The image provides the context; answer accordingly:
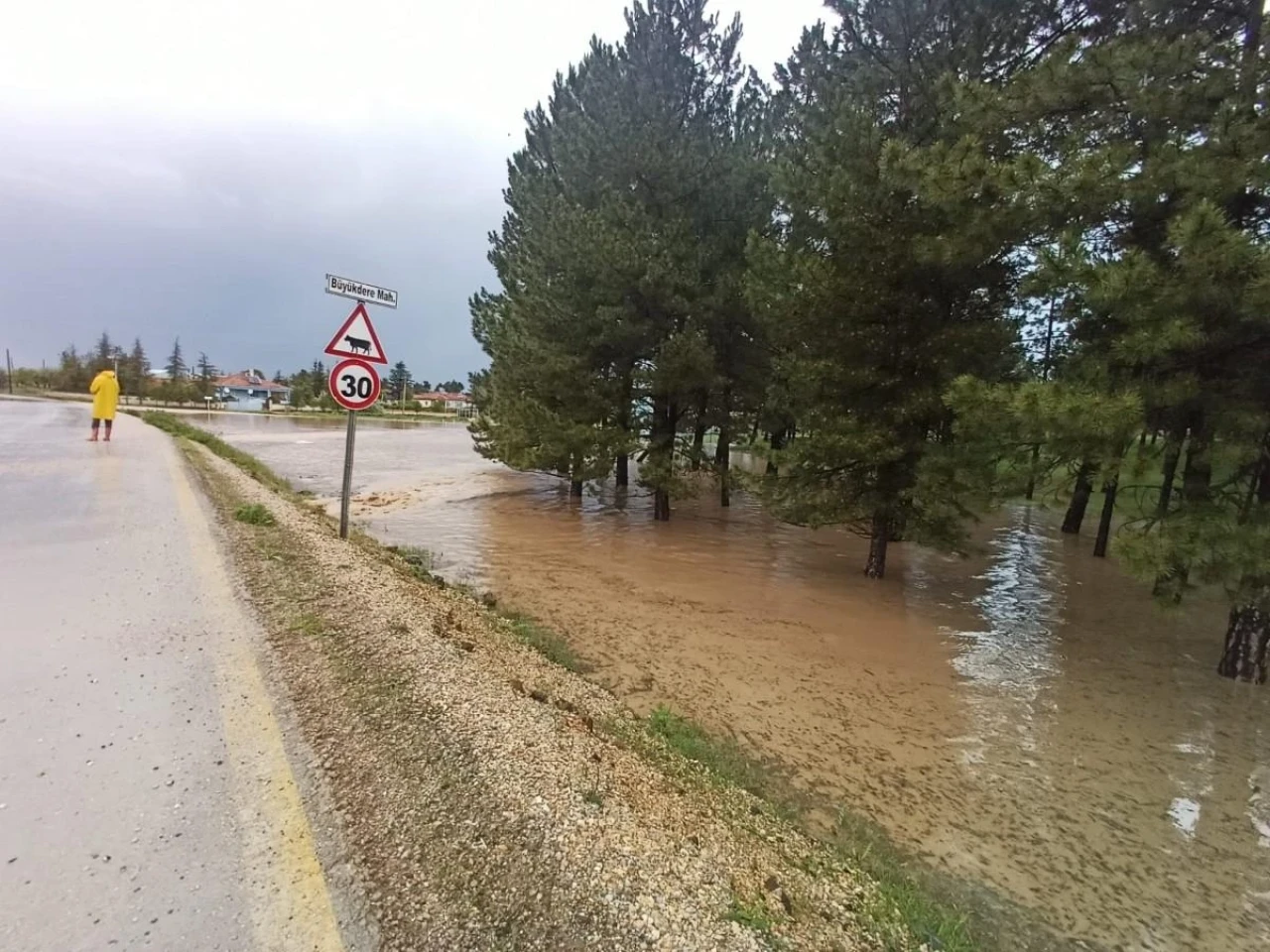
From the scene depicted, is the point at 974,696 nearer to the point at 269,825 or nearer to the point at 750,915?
the point at 750,915

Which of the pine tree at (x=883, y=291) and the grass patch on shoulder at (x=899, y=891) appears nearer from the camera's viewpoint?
the grass patch on shoulder at (x=899, y=891)

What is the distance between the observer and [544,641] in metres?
5.67

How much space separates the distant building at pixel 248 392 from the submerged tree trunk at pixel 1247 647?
99355 millimetres

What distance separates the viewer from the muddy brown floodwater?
320 centimetres

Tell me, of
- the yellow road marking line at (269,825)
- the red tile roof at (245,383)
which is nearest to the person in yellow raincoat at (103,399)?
the yellow road marking line at (269,825)

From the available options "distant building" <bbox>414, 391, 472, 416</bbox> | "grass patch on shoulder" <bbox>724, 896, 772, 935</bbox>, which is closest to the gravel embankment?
"grass patch on shoulder" <bbox>724, 896, 772, 935</bbox>

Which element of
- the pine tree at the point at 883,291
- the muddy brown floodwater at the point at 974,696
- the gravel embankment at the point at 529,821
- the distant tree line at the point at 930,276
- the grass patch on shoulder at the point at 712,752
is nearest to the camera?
the gravel embankment at the point at 529,821

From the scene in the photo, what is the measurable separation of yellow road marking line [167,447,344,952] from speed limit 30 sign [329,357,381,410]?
141 inches

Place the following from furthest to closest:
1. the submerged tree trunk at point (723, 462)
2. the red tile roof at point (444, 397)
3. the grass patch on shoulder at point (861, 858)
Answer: the red tile roof at point (444, 397) < the submerged tree trunk at point (723, 462) < the grass patch on shoulder at point (861, 858)

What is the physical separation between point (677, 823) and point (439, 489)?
54.1 feet

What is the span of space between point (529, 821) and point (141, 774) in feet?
5.69

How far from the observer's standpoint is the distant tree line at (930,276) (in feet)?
16.2

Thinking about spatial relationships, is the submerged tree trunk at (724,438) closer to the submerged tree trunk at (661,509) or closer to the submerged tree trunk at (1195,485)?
the submerged tree trunk at (661,509)

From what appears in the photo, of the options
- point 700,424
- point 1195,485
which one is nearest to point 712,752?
point 1195,485
